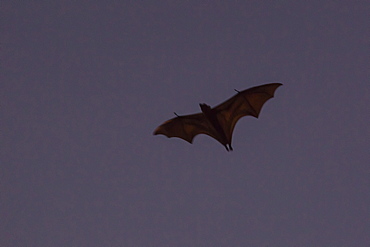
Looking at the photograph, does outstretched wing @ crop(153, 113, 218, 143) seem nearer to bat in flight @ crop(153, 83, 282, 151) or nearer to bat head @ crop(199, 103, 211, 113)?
bat in flight @ crop(153, 83, 282, 151)

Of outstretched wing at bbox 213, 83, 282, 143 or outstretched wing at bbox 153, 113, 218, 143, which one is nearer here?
outstretched wing at bbox 213, 83, 282, 143

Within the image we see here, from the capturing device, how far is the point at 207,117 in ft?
89.8

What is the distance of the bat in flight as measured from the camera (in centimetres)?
2727

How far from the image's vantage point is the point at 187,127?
28859mm

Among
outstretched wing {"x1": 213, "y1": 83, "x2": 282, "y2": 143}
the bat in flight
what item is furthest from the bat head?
outstretched wing {"x1": 213, "y1": 83, "x2": 282, "y2": 143}

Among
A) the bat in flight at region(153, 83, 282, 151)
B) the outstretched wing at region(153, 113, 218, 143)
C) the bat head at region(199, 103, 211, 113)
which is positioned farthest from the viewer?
the outstretched wing at region(153, 113, 218, 143)

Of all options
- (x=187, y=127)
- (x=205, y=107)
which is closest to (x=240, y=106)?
(x=205, y=107)

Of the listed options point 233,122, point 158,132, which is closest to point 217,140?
point 233,122

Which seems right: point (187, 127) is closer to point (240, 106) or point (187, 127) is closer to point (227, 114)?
point (227, 114)

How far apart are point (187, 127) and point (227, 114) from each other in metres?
2.45

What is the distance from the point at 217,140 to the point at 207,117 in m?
1.50

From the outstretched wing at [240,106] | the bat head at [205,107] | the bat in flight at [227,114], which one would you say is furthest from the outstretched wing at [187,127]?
the bat head at [205,107]

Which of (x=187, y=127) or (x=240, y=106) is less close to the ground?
(x=187, y=127)

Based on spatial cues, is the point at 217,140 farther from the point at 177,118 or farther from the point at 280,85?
the point at 280,85
